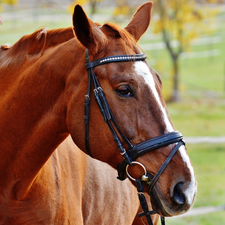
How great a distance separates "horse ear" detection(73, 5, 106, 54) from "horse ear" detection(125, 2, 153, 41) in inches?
14.4

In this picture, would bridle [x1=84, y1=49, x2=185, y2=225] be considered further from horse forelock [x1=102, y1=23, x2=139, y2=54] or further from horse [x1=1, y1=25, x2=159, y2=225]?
horse [x1=1, y1=25, x2=159, y2=225]

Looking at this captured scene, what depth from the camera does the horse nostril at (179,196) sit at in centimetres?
181

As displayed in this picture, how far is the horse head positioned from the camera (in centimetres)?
184

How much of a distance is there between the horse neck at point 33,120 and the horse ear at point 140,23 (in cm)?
43

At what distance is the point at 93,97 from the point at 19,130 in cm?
56

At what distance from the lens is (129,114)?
6.31ft

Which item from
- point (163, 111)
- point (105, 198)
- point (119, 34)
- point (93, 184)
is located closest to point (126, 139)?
point (163, 111)

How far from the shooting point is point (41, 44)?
7.47 ft

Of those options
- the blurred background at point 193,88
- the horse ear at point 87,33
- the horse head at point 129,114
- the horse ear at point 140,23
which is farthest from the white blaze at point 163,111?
the blurred background at point 193,88

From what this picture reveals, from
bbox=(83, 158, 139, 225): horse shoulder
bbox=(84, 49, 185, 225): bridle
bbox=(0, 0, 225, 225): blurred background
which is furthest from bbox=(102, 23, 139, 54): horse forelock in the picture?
bbox=(0, 0, 225, 225): blurred background

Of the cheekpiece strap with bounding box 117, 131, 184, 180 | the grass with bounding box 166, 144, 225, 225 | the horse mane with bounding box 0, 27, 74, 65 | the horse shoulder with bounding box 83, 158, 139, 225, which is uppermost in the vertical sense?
the horse mane with bounding box 0, 27, 74, 65

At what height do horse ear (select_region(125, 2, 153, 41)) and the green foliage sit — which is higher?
horse ear (select_region(125, 2, 153, 41))

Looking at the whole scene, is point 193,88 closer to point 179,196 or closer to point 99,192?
point 99,192

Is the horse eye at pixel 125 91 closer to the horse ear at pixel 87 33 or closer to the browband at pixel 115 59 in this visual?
the browband at pixel 115 59
